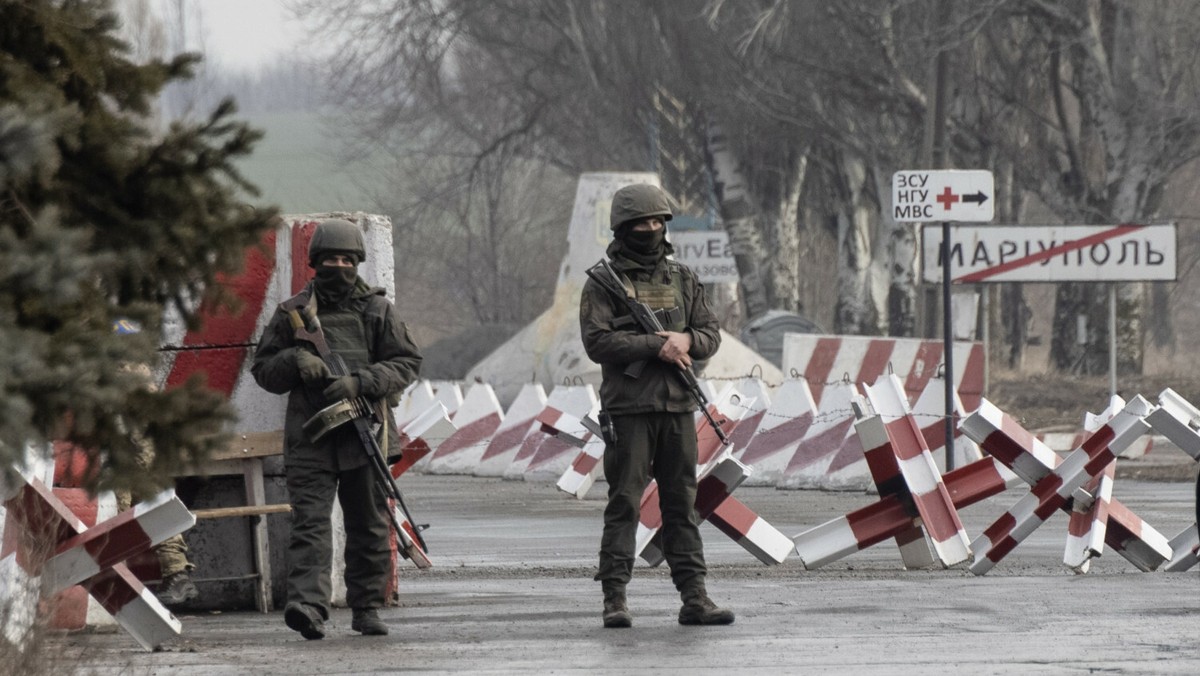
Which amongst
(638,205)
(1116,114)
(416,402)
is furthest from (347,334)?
(1116,114)

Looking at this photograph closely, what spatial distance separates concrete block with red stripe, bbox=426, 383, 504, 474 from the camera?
23.8 metres

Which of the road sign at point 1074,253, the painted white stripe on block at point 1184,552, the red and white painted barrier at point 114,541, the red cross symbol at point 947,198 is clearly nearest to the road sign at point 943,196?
the red cross symbol at point 947,198

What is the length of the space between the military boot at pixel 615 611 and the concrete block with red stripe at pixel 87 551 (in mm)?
1871

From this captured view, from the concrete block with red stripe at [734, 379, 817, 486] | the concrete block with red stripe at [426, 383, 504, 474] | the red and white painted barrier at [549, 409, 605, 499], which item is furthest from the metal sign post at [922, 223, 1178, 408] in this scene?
the concrete block with red stripe at [426, 383, 504, 474]

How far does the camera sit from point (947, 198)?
60.0 ft

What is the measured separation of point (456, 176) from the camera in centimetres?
4831

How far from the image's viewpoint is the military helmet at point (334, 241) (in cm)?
983

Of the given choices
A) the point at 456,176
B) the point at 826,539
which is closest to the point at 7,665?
the point at 826,539

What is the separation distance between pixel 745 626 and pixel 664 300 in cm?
142

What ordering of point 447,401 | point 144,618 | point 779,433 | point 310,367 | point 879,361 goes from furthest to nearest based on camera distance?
point 447,401 → point 879,361 → point 779,433 → point 310,367 → point 144,618

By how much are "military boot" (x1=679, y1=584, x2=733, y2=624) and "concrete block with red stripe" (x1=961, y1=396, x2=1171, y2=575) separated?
2726 millimetres

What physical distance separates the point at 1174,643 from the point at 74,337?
5234 mm

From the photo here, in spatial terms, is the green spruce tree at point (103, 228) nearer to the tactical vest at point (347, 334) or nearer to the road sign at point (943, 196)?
the tactical vest at point (347, 334)

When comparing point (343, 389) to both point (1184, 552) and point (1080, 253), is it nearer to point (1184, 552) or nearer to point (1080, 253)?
point (1184, 552)
